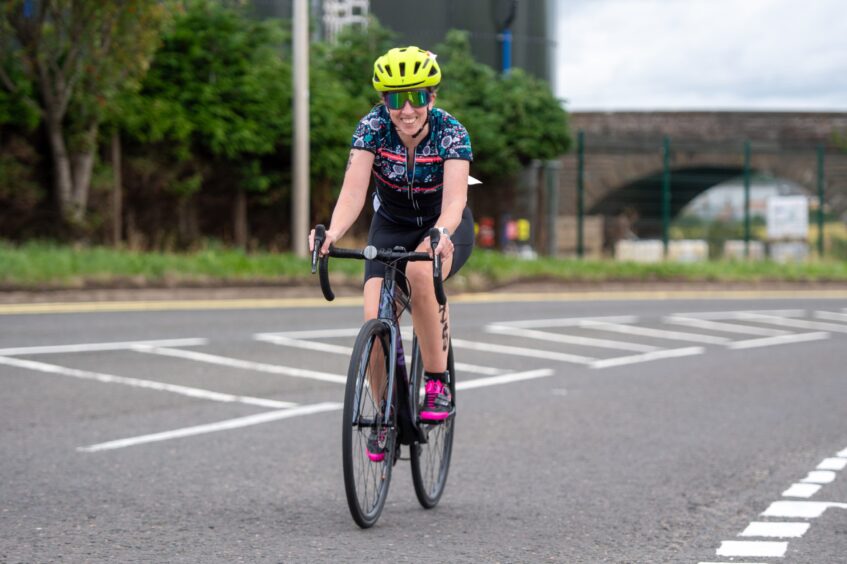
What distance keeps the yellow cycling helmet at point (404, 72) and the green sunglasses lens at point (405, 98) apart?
22 millimetres

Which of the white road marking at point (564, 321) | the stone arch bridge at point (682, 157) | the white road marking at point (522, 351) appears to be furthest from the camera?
the stone arch bridge at point (682, 157)

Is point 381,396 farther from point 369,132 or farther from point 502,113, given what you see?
point 502,113

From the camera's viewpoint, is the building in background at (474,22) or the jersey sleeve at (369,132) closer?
the jersey sleeve at (369,132)

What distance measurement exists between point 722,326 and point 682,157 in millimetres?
20014

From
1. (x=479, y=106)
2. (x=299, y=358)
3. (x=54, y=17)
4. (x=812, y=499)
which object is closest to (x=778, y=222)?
(x=479, y=106)

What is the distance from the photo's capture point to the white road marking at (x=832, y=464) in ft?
23.3

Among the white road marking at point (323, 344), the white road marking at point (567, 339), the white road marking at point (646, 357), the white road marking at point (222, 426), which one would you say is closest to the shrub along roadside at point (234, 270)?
the white road marking at point (323, 344)

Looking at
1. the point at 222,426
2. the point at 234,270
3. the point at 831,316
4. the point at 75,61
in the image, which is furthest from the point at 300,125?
the point at 222,426

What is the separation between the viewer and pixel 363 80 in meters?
27.5

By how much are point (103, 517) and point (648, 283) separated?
2007 cm

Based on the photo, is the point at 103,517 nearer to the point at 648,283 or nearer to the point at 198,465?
the point at 198,465

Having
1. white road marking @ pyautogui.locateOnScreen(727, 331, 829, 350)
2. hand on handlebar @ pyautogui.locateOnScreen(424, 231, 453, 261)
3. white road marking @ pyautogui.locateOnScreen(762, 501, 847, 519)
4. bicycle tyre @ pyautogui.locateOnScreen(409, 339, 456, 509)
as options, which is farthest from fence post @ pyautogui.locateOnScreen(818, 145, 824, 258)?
hand on handlebar @ pyautogui.locateOnScreen(424, 231, 453, 261)

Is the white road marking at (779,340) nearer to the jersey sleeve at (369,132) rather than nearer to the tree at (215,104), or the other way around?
the jersey sleeve at (369,132)

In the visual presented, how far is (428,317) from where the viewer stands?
18.3 feet
